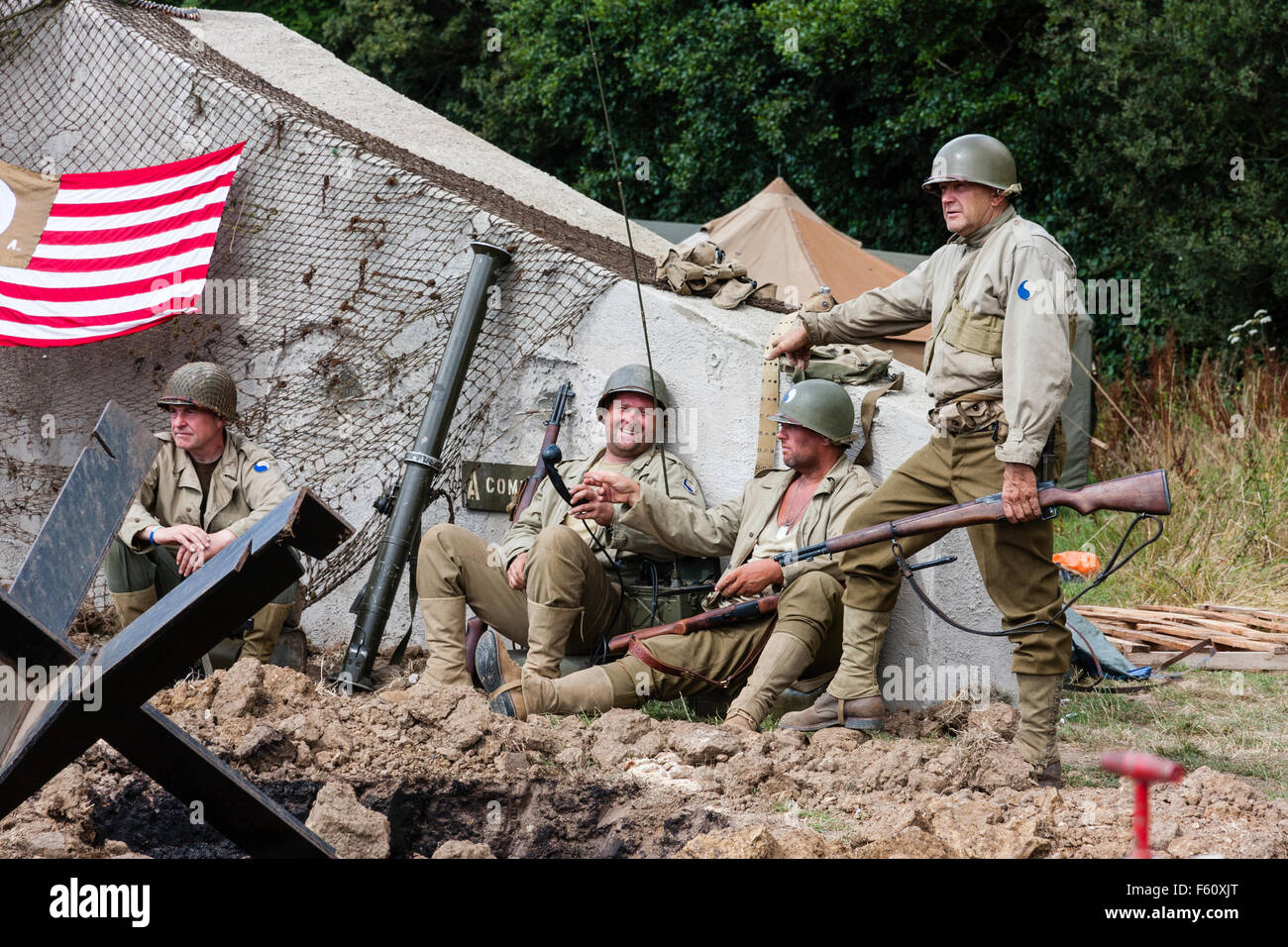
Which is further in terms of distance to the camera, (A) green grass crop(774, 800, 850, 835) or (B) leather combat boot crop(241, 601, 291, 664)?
(B) leather combat boot crop(241, 601, 291, 664)

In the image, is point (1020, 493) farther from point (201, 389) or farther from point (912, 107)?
point (912, 107)

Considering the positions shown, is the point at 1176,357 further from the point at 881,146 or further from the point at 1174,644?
the point at 1174,644

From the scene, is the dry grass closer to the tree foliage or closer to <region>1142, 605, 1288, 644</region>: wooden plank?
<region>1142, 605, 1288, 644</region>: wooden plank

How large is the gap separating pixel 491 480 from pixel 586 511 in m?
1.17

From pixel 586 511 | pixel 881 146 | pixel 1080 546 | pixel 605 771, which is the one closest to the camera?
pixel 605 771

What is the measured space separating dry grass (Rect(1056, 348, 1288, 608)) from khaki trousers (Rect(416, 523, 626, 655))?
329cm

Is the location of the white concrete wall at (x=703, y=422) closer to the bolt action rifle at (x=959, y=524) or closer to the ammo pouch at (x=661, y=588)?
the ammo pouch at (x=661, y=588)

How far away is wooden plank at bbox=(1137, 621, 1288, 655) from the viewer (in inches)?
239

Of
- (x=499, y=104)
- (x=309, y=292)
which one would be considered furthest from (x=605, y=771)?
(x=499, y=104)

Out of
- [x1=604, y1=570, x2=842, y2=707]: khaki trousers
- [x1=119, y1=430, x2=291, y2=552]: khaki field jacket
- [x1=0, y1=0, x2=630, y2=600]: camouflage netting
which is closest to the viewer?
[x1=604, y1=570, x2=842, y2=707]: khaki trousers

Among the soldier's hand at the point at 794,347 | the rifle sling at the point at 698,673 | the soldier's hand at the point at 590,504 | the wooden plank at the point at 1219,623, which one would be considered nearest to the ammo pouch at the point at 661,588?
the rifle sling at the point at 698,673

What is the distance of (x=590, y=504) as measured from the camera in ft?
15.5

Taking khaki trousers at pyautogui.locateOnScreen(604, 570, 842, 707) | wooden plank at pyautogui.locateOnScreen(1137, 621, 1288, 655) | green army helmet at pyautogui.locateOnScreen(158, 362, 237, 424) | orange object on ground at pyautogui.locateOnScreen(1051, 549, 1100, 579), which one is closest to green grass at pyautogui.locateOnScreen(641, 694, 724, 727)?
khaki trousers at pyautogui.locateOnScreen(604, 570, 842, 707)

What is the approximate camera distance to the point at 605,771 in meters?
3.84
